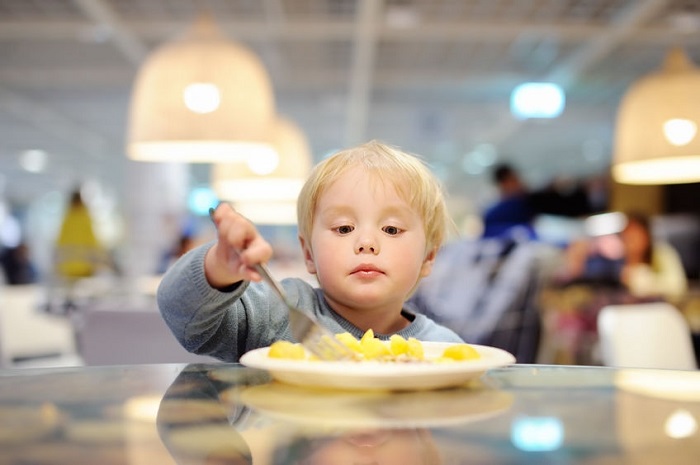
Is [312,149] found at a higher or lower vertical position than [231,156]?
higher

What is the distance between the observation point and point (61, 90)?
10.2m

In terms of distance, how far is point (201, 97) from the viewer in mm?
3432

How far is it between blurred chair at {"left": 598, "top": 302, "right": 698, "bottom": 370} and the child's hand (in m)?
1.48

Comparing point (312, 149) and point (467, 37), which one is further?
point (312, 149)

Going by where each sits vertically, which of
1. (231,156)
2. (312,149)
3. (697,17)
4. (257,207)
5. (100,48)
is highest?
(312,149)

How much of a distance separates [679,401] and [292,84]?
8944mm

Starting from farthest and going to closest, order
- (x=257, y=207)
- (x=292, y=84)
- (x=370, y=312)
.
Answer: (x=292, y=84), (x=257, y=207), (x=370, y=312)

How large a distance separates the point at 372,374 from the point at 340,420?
9cm

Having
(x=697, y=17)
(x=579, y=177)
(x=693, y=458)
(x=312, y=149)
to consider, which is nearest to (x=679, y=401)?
(x=693, y=458)

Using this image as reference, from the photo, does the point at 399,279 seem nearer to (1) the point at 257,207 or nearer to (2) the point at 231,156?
(2) the point at 231,156

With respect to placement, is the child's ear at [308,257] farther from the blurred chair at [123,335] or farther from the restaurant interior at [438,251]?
the blurred chair at [123,335]

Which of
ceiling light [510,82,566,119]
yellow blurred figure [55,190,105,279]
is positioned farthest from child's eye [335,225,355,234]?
ceiling light [510,82,566,119]

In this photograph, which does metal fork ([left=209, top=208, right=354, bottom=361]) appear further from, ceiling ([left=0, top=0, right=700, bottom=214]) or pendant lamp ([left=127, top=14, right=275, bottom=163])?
ceiling ([left=0, top=0, right=700, bottom=214])

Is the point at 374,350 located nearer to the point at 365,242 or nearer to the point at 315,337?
the point at 315,337
